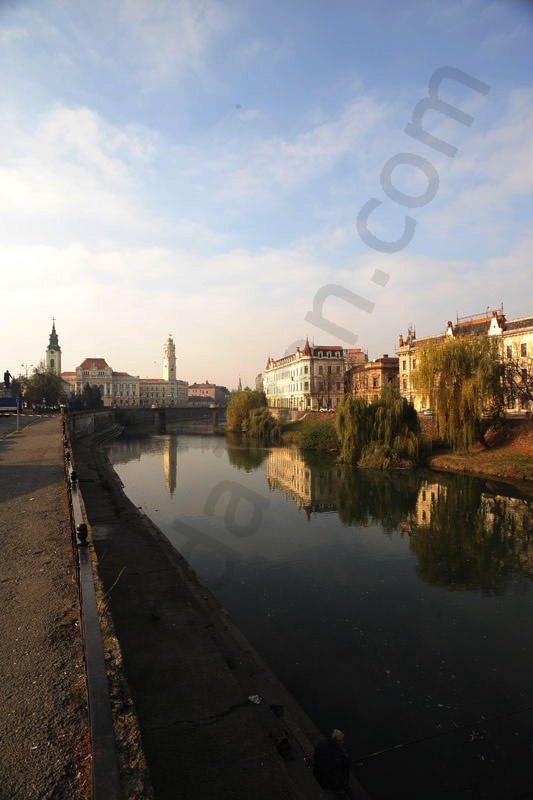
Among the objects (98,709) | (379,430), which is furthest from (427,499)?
(98,709)

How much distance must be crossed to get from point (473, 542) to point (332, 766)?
15074mm

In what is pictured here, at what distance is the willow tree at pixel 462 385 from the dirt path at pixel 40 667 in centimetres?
2956

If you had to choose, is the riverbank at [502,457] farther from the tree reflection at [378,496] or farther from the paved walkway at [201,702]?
the paved walkway at [201,702]

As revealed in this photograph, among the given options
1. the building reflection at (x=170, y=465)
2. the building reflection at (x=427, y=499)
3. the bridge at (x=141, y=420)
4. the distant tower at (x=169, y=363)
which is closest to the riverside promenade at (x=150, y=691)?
Result: the building reflection at (x=427, y=499)

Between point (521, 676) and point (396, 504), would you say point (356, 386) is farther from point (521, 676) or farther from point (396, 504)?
Result: point (521, 676)

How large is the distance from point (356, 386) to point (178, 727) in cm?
7210

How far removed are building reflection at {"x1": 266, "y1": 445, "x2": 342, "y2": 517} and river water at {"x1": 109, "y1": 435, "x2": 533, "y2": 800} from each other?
0.32 meters

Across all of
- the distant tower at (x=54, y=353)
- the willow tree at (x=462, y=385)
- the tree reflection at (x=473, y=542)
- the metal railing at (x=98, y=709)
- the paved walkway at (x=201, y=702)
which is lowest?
the tree reflection at (x=473, y=542)

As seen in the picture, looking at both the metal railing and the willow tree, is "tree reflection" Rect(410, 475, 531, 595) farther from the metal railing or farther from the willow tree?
the metal railing

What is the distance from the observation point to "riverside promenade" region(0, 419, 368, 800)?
4.69 metres

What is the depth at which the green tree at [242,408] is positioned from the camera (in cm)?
6944

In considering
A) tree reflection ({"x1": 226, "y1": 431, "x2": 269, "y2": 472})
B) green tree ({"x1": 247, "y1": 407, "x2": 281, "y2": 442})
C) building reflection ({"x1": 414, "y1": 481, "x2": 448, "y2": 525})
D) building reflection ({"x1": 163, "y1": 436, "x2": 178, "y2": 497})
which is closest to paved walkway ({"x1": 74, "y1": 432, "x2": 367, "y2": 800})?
building reflection ({"x1": 414, "y1": 481, "x2": 448, "y2": 525})

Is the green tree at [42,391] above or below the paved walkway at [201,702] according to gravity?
above

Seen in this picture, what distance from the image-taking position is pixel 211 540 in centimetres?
1781
